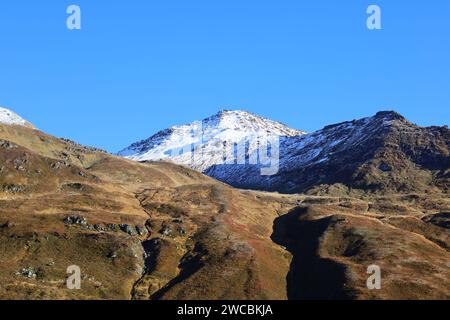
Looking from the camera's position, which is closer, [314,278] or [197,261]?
[314,278]

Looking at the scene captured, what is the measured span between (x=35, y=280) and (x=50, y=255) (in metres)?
14.9

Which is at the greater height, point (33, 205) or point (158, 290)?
point (33, 205)

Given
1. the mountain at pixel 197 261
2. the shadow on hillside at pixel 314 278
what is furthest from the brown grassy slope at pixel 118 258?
the shadow on hillside at pixel 314 278

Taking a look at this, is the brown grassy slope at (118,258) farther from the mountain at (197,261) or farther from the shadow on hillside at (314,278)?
the shadow on hillside at (314,278)

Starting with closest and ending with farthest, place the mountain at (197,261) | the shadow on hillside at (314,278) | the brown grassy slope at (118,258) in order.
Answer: the mountain at (197,261), the brown grassy slope at (118,258), the shadow on hillside at (314,278)

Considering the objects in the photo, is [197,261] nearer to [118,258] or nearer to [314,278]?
[118,258]

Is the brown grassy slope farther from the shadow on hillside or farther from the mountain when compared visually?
the shadow on hillside

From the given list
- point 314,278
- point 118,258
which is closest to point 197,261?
point 118,258

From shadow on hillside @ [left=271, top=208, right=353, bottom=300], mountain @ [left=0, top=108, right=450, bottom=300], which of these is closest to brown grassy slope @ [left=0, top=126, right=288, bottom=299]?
mountain @ [left=0, top=108, right=450, bottom=300]

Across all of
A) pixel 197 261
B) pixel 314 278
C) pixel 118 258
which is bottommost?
pixel 314 278

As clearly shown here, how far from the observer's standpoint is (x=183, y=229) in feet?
650
